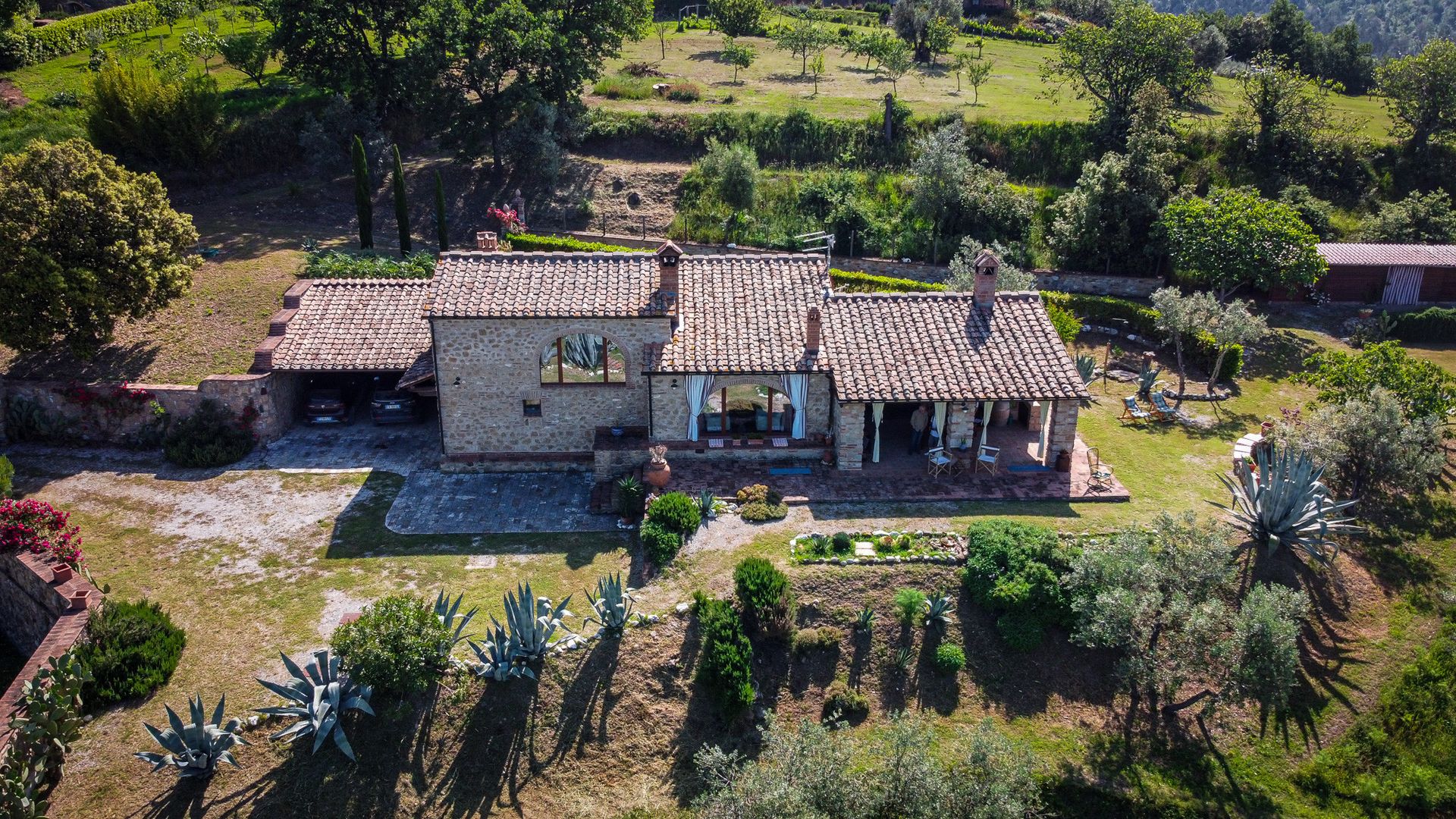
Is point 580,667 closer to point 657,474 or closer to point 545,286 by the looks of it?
point 657,474

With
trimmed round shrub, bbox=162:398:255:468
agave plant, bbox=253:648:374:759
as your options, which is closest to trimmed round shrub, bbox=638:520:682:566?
agave plant, bbox=253:648:374:759

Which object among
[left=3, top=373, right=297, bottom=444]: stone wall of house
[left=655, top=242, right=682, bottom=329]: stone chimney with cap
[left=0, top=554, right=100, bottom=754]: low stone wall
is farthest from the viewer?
[left=3, top=373, right=297, bottom=444]: stone wall of house

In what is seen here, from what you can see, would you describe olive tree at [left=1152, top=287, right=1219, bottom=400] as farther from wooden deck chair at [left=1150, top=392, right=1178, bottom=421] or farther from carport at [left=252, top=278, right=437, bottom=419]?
carport at [left=252, top=278, right=437, bottom=419]

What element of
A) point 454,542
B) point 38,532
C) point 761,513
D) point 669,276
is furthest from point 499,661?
point 38,532

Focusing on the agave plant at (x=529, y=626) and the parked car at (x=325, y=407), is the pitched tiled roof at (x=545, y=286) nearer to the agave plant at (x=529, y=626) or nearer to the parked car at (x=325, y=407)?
the parked car at (x=325, y=407)

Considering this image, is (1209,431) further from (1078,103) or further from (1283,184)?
(1078,103)

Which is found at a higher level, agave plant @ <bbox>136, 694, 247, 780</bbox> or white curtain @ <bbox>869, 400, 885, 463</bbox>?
white curtain @ <bbox>869, 400, 885, 463</bbox>

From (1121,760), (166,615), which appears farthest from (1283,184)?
(166,615)
